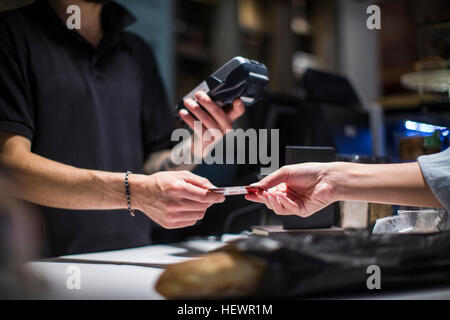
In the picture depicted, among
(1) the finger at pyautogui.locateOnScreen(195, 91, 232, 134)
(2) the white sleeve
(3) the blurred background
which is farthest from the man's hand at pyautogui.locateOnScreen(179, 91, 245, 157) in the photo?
(2) the white sleeve

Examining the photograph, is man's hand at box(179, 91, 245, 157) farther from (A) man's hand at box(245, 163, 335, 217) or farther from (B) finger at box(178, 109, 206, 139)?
(A) man's hand at box(245, 163, 335, 217)

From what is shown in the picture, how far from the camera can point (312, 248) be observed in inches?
17.6

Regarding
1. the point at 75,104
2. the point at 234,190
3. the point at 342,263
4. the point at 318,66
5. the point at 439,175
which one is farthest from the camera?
the point at 318,66

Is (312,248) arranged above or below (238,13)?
below

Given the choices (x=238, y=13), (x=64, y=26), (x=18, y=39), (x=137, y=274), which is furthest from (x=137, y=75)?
(x=238, y=13)

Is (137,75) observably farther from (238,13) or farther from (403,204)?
(238,13)

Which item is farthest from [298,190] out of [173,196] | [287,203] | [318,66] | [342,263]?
[318,66]

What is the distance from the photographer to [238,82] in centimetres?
86

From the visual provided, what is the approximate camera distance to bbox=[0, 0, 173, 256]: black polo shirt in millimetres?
973

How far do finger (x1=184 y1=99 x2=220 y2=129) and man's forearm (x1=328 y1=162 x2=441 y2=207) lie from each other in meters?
0.35

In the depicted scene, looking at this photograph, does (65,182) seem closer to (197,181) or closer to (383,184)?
(197,181)

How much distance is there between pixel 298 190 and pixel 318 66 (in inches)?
132

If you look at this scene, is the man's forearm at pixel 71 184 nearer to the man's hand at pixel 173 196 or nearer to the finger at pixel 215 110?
the man's hand at pixel 173 196

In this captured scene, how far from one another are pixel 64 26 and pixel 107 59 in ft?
0.50
